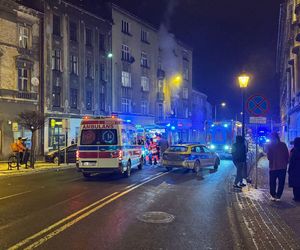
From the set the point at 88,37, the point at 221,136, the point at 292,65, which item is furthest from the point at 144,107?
the point at 292,65

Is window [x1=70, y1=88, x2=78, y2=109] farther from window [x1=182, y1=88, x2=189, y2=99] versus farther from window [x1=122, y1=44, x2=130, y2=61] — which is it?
window [x1=182, y1=88, x2=189, y2=99]

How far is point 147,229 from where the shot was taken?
8.00 m

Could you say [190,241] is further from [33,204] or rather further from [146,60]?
[146,60]

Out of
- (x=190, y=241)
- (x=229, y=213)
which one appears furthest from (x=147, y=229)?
(x=229, y=213)

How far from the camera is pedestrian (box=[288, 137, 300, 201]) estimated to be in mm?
11027

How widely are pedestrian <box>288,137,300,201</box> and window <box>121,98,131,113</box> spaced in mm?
34674

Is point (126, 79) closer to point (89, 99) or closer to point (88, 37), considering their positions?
point (89, 99)

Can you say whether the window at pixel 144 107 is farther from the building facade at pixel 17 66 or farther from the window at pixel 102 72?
the building facade at pixel 17 66

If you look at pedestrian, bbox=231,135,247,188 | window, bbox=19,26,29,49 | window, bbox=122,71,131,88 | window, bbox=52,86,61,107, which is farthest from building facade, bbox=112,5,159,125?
pedestrian, bbox=231,135,247,188

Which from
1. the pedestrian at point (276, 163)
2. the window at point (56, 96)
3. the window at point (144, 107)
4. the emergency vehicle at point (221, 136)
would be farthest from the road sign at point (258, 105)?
the window at point (144, 107)

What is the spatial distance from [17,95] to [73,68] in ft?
26.9

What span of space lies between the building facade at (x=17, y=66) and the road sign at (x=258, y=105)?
66.4 ft

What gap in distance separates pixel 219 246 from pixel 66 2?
111 ft

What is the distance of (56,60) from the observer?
Result: 117ft
